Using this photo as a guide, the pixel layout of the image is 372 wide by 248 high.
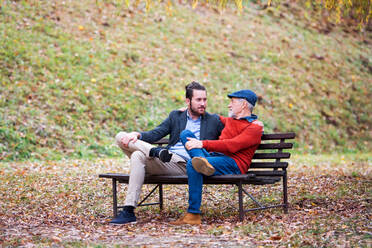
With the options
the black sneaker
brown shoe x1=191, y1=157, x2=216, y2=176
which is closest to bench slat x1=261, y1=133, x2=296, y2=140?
brown shoe x1=191, y1=157, x2=216, y2=176

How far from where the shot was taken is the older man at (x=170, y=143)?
5000 millimetres

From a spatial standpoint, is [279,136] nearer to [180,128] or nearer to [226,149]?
[226,149]

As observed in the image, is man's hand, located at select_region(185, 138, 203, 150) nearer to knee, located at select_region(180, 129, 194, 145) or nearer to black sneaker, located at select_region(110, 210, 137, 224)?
knee, located at select_region(180, 129, 194, 145)

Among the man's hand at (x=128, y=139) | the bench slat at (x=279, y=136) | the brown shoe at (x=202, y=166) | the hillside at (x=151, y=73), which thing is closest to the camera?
the brown shoe at (x=202, y=166)

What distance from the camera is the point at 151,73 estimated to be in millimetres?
14453

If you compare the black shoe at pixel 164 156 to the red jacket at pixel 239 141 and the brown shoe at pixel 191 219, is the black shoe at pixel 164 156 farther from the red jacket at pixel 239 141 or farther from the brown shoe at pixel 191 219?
the brown shoe at pixel 191 219

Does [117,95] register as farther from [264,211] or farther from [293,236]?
[293,236]

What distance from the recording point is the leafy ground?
407 cm

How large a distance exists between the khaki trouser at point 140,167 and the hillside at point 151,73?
235 inches

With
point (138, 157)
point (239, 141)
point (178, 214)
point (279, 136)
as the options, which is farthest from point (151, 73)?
point (239, 141)

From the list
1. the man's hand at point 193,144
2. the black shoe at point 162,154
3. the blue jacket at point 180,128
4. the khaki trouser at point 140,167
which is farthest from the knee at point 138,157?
the man's hand at point 193,144

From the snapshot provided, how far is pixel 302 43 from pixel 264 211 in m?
14.9

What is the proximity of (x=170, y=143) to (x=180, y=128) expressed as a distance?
23 centimetres

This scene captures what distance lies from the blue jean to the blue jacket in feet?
0.91
